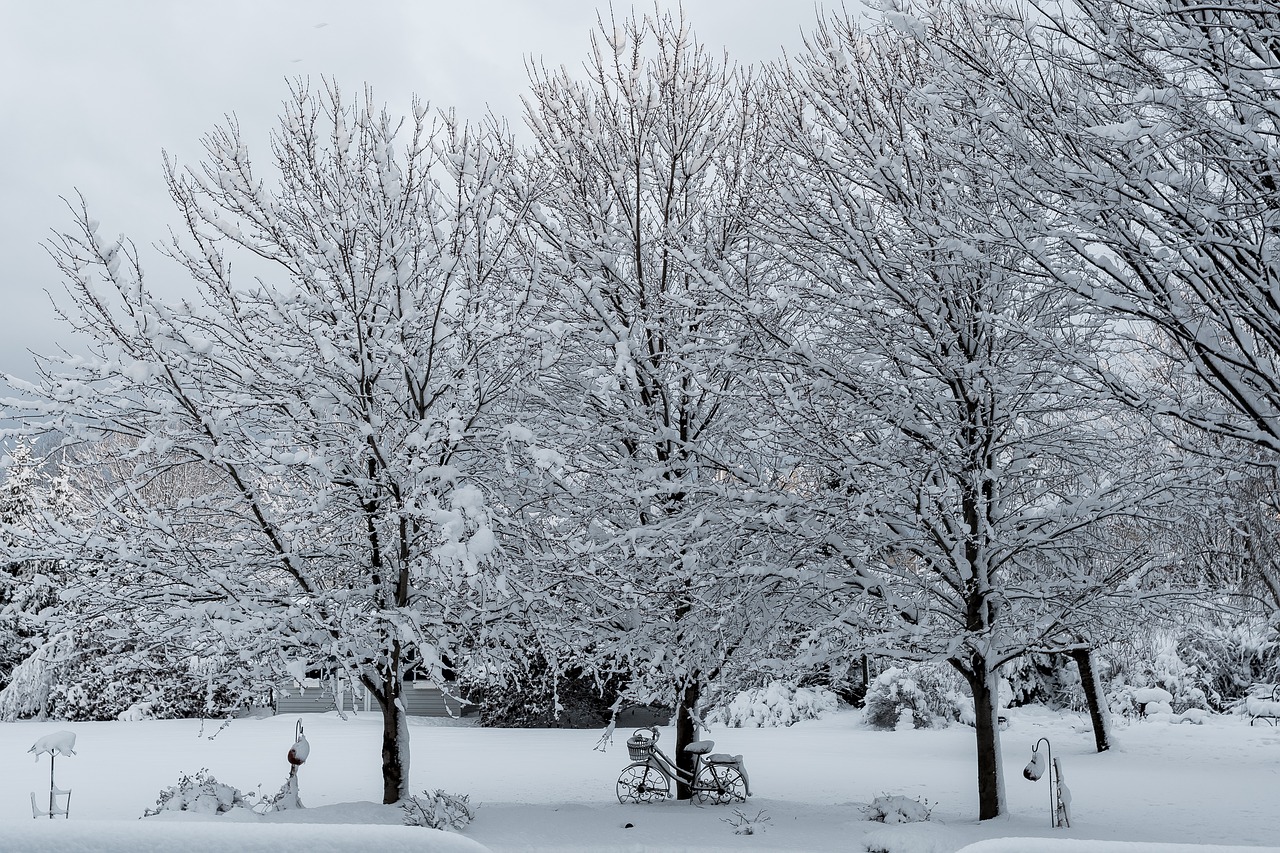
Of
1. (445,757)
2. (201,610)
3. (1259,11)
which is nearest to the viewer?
(1259,11)

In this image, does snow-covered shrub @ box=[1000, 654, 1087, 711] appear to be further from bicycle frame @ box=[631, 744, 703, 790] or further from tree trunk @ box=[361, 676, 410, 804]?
tree trunk @ box=[361, 676, 410, 804]

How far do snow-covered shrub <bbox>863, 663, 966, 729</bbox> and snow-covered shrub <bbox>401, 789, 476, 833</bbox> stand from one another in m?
13.0

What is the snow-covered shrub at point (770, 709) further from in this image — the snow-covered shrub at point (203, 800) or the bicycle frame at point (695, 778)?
the snow-covered shrub at point (203, 800)

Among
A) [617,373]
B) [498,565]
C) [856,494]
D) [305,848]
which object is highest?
[617,373]

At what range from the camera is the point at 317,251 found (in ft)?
30.3

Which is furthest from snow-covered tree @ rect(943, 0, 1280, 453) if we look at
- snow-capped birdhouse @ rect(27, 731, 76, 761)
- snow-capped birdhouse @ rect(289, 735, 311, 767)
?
snow-capped birdhouse @ rect(27, 731, 76, 761)

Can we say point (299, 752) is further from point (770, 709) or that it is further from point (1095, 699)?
point (770, 709)

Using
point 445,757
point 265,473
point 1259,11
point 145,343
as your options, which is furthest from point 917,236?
point 445,757

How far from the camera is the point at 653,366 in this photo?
10734mm

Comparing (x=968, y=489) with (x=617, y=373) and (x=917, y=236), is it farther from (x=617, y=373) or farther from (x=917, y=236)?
(x=617, y=373)

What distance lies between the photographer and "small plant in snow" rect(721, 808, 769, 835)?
8.82m

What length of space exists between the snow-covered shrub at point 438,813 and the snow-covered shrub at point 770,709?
43.4ft

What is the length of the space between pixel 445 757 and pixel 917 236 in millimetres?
11822

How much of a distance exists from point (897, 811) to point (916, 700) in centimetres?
1146
